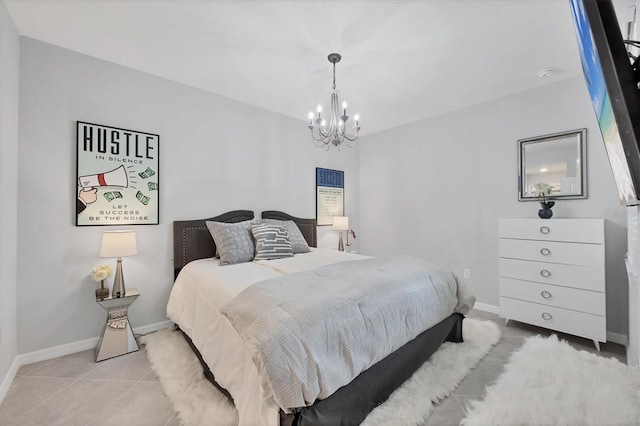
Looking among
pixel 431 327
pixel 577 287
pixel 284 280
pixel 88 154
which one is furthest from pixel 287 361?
pixel 577 287

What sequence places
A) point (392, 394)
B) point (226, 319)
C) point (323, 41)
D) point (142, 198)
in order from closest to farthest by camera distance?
point (226, 319), point (392, 394), point (323, 41), point (142, 198)

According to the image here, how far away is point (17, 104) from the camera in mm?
2117

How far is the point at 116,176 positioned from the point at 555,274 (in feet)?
13.8

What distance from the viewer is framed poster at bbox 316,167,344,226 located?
167 inches

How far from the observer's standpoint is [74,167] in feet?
7.75

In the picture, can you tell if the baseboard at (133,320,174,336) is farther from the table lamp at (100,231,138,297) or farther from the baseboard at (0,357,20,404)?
the baseboard at (0,357,20,404)

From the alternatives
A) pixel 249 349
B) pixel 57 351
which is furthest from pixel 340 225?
pixel 57 351

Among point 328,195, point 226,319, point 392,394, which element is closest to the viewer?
point 226,319

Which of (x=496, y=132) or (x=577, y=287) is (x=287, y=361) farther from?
(x=496, y=132)

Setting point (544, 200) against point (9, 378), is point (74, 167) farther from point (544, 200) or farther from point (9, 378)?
point (544, 200)

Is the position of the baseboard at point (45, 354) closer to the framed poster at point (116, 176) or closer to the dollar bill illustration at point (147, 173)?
the framed poster at point (116, 176)

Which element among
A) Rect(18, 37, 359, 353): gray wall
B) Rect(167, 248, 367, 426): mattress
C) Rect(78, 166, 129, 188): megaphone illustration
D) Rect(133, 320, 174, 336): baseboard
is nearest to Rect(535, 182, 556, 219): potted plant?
Rect(167, 248, 367, 426): mattress

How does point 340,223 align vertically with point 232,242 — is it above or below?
above

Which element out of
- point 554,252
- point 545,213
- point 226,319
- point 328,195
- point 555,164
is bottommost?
point 226,319
